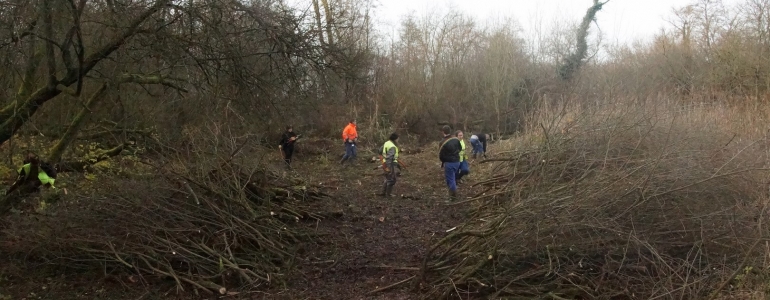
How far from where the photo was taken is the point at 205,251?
20.7 feet

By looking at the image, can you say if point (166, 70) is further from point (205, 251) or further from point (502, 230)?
point (502, 230)

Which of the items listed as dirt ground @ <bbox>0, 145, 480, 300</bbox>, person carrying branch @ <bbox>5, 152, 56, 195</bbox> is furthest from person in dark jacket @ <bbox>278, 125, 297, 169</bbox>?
person carrying branch @ <bbox>5, 152, 56, 195</bbox>

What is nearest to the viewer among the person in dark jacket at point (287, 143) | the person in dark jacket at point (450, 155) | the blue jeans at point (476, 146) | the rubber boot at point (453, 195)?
the person in dark jacket at point (450, 155)

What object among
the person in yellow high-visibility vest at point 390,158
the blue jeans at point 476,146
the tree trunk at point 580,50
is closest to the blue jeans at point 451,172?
the person in yellow high-visibility vest at point 390,158

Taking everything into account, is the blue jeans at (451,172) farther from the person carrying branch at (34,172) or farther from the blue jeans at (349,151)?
the person carrying branch at (34,172)

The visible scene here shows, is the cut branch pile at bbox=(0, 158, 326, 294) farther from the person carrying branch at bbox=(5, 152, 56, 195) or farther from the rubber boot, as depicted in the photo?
the rubber boot

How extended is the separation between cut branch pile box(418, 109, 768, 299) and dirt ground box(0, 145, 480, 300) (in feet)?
2.76

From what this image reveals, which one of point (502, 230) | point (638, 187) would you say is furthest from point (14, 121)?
point (638, 187)

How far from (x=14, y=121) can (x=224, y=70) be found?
250cm

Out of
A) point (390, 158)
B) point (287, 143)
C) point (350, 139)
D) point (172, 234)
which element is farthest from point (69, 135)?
point (350, 139)

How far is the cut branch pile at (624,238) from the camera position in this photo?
4961mm

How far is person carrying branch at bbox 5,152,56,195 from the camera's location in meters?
6.11

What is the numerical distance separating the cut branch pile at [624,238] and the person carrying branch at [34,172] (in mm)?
4548

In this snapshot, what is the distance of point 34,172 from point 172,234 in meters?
1.72
